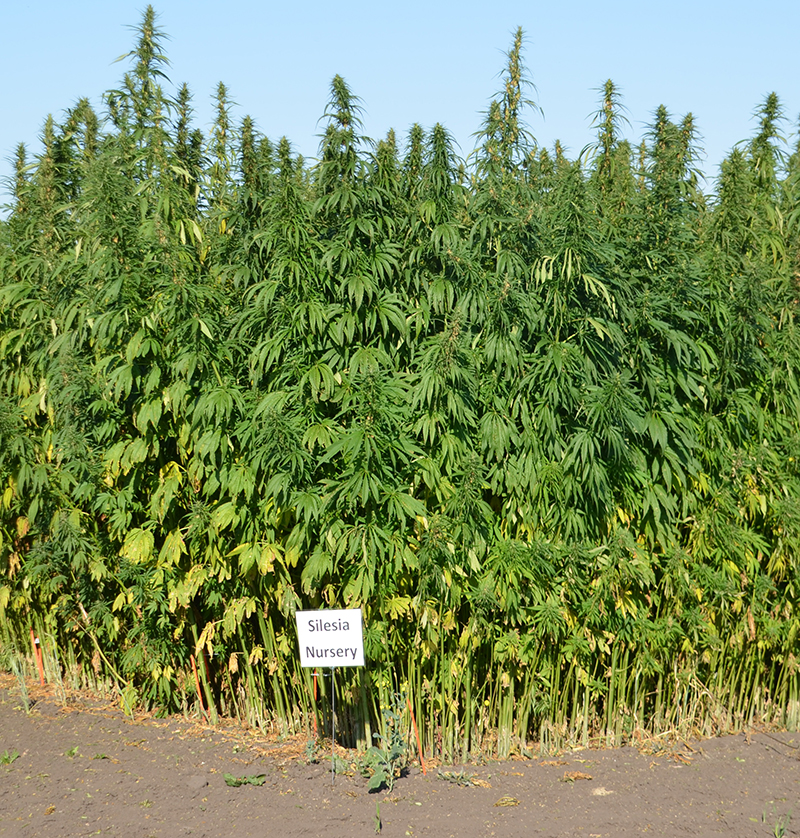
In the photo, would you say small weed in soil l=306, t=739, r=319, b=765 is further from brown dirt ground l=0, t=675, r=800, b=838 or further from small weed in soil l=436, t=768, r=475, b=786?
small weed in soil l=436, t=768, r=475, b=786

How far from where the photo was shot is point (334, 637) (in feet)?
11.8

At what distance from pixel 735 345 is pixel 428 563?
1813 millimetres

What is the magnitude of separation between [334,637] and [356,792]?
2.34 ft

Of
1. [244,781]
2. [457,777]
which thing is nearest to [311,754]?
[244,781]

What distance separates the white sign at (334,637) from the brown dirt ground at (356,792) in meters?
0.62

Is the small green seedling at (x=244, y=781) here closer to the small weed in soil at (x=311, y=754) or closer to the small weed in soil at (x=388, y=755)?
the small weed in soil at (x=311, y=754)

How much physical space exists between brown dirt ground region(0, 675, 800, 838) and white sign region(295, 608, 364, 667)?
62 centimetres

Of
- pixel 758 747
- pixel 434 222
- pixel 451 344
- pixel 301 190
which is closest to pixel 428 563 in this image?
pixel 451 344

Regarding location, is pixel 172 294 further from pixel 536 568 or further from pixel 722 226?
pixel 722 226

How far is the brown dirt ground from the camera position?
11.3 ft

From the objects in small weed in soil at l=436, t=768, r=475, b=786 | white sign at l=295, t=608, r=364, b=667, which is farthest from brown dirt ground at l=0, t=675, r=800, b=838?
white sign at l=295, t=608, r=364, b=667

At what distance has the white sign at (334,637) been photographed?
11.7 feet

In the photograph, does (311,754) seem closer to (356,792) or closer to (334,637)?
(356,792)

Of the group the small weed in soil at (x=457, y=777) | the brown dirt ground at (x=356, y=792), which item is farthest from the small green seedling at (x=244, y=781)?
the small weed in soil at (x=457, y=777)
